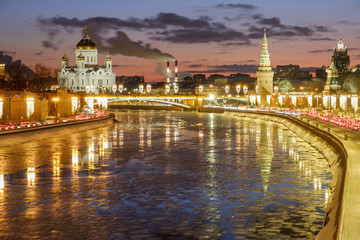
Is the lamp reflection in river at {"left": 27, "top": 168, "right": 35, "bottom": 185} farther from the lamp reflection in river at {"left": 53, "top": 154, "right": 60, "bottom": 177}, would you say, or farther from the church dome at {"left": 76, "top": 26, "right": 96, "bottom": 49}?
the church dome at {"left": 76, "top": 26, "right": 96, "bottom": 49}

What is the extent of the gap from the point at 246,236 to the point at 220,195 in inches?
211

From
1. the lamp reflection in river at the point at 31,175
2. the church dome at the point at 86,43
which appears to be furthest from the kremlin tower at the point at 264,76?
the lamp reflection in river at the point at 31,175

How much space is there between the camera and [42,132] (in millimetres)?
42750

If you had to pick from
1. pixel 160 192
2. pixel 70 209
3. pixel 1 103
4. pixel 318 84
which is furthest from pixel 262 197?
pixel 318 84

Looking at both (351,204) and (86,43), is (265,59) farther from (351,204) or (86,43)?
(351,204)

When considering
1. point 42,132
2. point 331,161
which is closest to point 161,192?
point 331,161

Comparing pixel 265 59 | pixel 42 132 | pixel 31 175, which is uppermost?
pixel 265 59

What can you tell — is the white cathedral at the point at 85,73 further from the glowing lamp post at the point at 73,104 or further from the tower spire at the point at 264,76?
the glowing lamp post at the point at 73,104

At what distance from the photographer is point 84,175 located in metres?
24.9

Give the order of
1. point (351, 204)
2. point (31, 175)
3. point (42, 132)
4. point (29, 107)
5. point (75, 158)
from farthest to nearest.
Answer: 1. point (29, 107)
2. point (42, 132)
3. point (75, 158)
4. point (31, 175)
5. point (351, 204)

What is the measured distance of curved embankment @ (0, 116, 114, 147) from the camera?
37.1m

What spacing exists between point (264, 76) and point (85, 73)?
6481cm

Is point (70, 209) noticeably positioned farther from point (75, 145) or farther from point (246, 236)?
point (75, 145)

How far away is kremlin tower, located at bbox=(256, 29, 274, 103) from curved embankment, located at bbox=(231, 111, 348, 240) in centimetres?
7560
